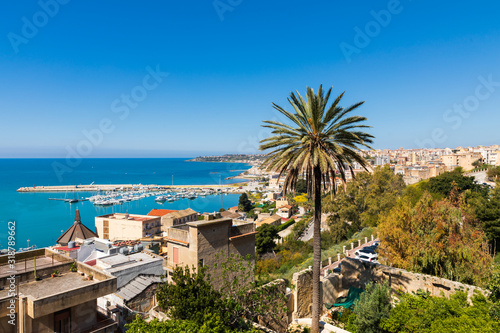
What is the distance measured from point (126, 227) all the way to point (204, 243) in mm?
41351

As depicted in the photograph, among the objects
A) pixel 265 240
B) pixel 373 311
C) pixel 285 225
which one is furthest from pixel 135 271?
pixel 285 225

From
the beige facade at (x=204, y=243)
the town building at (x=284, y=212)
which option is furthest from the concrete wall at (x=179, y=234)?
the town building at (x=284, y=212)

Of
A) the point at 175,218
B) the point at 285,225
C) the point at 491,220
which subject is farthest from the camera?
the point at 285,225

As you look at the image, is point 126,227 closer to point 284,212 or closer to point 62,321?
point 284,212

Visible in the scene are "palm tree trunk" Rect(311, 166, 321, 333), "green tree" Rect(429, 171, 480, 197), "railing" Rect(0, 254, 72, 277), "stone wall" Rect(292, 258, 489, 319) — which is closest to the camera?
"palm tree trunk" Rect(311, 166, 321, 333)

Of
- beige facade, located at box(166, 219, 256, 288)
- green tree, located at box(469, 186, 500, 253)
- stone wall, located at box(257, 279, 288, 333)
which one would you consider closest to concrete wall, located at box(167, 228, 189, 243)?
beige facade, located at box(166, 219, 256, 288)

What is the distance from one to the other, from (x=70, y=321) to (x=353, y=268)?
1218 centimetres

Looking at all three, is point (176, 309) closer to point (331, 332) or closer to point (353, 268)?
point (331, 332)

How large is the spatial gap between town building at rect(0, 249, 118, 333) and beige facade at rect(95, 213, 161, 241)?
37944 millimetres

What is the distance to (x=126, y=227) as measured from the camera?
161ft

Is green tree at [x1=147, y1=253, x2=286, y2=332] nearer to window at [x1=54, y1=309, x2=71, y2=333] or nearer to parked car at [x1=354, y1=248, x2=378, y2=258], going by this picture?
window at [x1=54, y1=309, x2=71, y2=333]

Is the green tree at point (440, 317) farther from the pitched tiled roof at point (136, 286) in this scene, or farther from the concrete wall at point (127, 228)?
the concrete wall at point (127, 228)

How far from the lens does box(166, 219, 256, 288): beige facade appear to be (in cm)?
1298

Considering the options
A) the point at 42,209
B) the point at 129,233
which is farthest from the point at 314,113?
the point at 42,209
